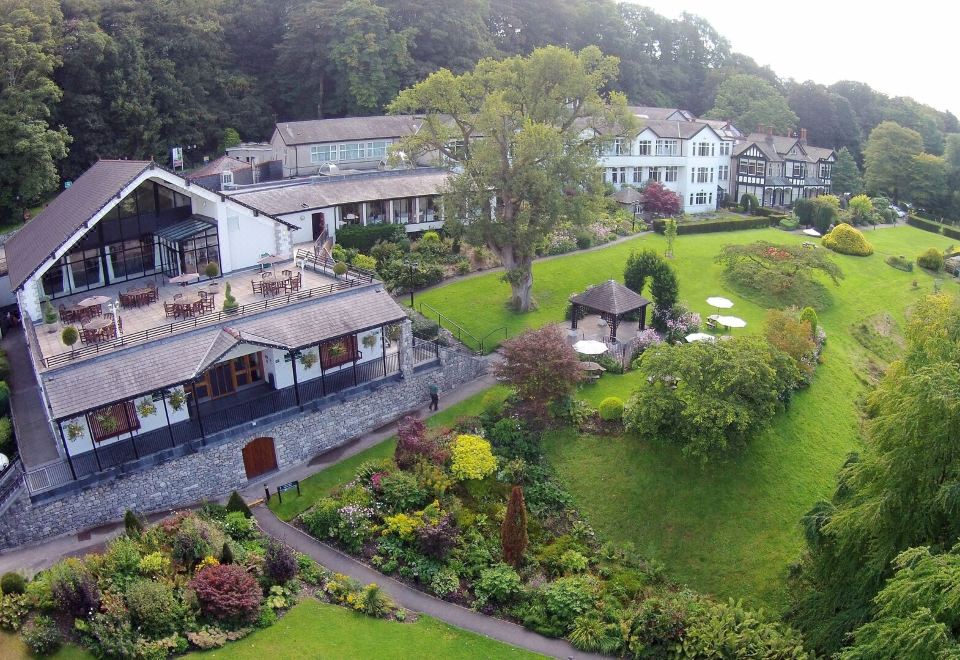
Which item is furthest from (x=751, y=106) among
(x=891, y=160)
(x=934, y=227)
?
(x=934, y=227)

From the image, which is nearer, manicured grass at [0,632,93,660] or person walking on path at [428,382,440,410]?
manicured grass at [0,632,93,660]

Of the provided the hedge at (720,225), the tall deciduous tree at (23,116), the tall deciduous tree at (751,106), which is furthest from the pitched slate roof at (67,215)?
the tall deciduous tree at (751,106)

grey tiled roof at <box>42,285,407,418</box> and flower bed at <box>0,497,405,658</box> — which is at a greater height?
grey tiled roof at <box>42,285,407,418</box>

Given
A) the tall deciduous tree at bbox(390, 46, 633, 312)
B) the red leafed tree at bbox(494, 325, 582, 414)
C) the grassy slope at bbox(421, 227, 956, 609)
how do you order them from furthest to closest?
the tall deciduous tree at bbox(390, 46, 633, 312), the red leafed tree at bbox(494, 325, 582, 414), the grassy slope at bbox(421, 227, 956, 609)

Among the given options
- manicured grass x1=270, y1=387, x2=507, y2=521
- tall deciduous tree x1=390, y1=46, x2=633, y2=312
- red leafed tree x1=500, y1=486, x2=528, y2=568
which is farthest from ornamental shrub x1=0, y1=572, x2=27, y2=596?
tall deciduous tree x1=390, y1=46, x2=633, y2=312

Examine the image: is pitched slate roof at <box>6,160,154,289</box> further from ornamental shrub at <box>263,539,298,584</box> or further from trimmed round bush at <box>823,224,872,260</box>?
trimmed round bush at <box>823,224,872,260</box>

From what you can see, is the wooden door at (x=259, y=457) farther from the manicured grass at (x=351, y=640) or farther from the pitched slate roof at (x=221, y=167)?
the pitched slate roof at (x=221, y=167)

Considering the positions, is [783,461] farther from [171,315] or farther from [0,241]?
[0,241]

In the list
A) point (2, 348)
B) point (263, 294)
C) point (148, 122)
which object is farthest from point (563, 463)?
point (148, 122)

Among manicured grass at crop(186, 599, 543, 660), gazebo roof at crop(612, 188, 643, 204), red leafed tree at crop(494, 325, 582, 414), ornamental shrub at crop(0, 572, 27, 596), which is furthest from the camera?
gazebo roof at crop(612, 188, 643, 204)
